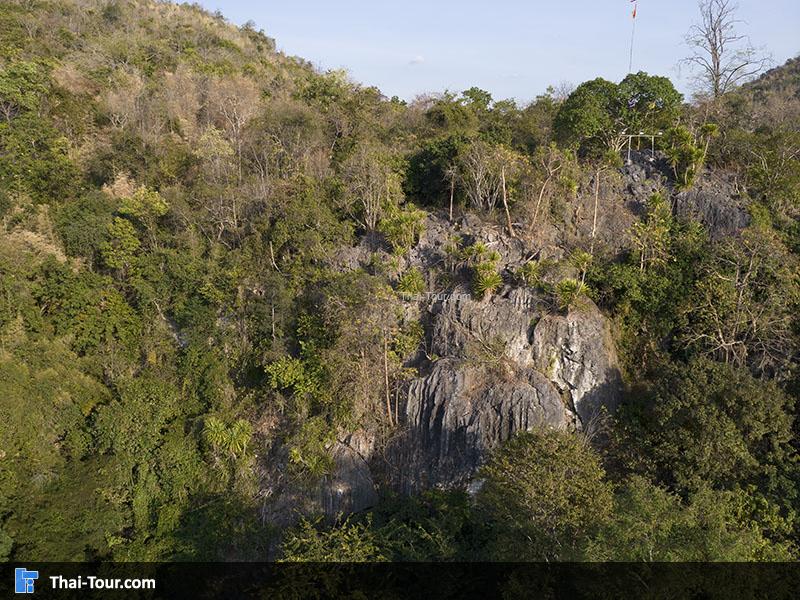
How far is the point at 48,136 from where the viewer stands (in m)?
24.3

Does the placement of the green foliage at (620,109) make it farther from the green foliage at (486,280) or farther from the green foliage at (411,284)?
the green foliage at (411,284)

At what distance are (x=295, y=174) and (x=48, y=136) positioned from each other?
11581mm

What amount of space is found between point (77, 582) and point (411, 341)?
11.4 meters

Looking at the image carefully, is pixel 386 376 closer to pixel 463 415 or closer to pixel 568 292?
pixel 463 415

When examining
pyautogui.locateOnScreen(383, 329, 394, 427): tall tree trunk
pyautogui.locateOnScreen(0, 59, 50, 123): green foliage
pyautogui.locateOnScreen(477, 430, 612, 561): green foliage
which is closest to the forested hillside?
pyautogui.locateOnScreen(477, 430, 612, 561): green foliage

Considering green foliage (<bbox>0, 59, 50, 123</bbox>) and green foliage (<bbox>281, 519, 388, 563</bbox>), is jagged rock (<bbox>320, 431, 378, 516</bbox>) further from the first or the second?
green foliage (<bbox>0, 59, 50, 123</bbox>)

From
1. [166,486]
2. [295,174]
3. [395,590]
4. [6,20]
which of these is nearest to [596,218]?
[295,174]

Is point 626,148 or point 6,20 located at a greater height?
point 6,20

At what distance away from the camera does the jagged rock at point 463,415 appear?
52.1 feet

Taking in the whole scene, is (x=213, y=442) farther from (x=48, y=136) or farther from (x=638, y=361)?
(x=48, y=136)

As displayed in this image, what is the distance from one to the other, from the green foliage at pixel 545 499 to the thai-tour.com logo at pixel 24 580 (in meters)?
11.6

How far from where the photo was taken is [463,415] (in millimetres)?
16344

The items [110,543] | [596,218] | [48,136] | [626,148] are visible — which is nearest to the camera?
[110,543]

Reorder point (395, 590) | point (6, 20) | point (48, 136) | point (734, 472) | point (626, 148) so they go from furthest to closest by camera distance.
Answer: point (6, 20) < point (48, 136) < point (626, 148) < point (734, 472) < point (395, 590)
